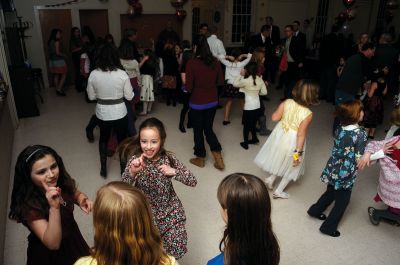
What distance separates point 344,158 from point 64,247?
2326 millimetres

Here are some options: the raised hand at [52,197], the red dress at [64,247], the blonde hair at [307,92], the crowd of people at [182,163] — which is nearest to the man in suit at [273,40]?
the crowd of people at [182,163]

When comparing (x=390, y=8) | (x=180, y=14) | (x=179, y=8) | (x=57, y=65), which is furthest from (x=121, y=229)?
(x=390, y=8)

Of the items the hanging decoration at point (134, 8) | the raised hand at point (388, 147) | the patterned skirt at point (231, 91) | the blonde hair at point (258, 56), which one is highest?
the hanging decoration at point (134, 8)

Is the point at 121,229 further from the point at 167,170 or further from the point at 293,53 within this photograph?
the point at 293,53

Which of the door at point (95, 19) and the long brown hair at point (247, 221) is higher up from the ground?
the door at point (95, 19)

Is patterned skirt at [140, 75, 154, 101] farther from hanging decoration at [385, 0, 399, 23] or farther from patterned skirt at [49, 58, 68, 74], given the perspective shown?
hanging decoration at [385, 0, 399, 23]

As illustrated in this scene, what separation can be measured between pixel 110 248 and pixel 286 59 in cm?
656

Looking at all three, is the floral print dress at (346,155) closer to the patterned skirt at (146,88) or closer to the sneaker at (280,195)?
the sneaker at (280,195)

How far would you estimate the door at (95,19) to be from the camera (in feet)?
27.2

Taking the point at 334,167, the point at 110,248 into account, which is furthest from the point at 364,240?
the point at 110,248

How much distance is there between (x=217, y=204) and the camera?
3.59 meters

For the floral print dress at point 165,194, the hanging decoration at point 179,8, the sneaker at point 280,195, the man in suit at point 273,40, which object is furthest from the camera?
the hanging decoration at point 179,8

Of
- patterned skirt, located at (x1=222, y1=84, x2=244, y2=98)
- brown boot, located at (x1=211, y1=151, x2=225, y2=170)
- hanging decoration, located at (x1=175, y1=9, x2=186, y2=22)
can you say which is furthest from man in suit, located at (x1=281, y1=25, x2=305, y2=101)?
brown boot, located at (x1=211, y1=151, x2=225, y2=170)

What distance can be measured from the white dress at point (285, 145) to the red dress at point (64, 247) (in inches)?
89.5
